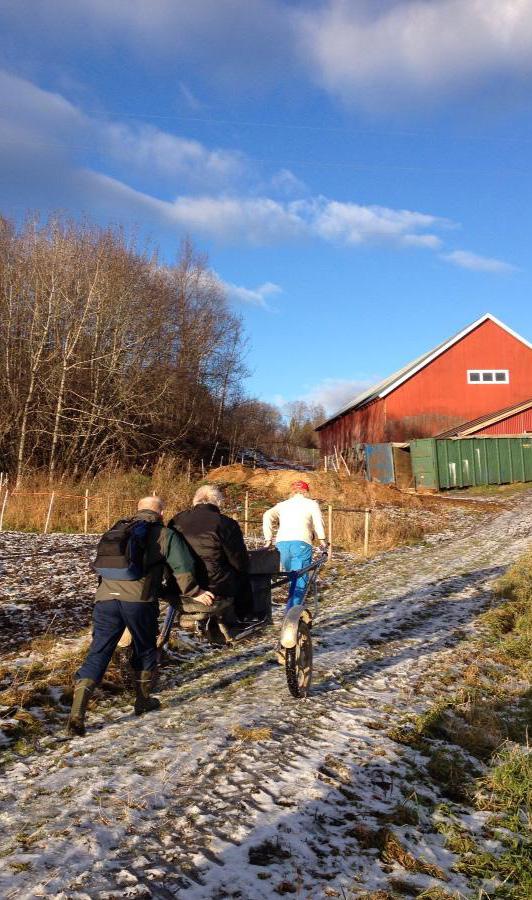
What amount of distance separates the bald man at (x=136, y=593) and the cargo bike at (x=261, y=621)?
0.83ft

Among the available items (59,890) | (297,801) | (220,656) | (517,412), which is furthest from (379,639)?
(517,412)

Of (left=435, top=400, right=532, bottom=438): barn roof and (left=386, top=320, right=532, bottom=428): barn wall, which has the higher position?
(left=386, top=320, right=532, bottom=428): barn wall

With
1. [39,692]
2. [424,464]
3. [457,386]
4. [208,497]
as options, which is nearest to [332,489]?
[424,464]

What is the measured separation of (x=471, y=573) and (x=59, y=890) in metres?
11.3

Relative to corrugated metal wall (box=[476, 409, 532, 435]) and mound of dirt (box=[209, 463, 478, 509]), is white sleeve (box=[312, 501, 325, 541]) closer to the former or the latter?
mound of dirt (box=[209, 463, 478, 509])

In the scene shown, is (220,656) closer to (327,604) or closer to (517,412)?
(327,604)

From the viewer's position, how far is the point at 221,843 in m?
3.28

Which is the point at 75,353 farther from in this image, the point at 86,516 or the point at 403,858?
the point at 403,858

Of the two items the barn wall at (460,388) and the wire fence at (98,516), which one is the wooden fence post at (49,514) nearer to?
the wire fence at (98,516)

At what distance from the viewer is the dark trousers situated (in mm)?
4910

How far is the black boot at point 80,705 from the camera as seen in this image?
4855mm

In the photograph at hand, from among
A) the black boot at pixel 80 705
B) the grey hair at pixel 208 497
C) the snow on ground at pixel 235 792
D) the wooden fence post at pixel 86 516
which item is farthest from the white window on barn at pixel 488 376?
the black boot at pixel 80 705

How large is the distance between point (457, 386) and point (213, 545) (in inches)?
1384

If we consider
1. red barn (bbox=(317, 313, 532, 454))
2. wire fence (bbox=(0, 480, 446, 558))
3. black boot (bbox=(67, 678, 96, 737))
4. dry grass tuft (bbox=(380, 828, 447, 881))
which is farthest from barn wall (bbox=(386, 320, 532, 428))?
dry grass tuft (bbox=(380, 828, 447, 881))
